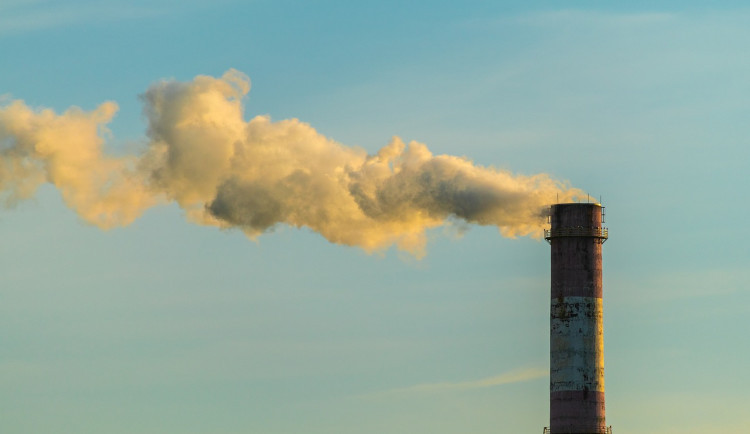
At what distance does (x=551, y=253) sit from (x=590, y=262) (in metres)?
2.67

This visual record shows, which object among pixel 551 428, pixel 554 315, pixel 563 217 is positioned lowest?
pixel 551 428

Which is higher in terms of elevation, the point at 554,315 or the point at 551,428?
the point at 554,315

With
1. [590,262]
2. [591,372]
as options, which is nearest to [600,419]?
[591,372]

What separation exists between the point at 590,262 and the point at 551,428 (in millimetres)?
10931

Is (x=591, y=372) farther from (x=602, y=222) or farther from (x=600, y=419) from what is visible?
(x=602, y=222)

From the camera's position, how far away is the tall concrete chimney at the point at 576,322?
89688 millimetres

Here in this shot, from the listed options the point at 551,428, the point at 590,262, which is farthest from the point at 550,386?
the point at 590,262

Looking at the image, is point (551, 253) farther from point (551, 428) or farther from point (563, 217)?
point (551, 428)

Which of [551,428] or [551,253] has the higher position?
[551,253]

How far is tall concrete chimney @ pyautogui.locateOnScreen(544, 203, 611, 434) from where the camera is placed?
89.7 meters

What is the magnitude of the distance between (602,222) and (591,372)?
993cm

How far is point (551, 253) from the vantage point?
9231 cm

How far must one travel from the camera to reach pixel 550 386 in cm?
9119

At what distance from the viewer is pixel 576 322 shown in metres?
90.3
